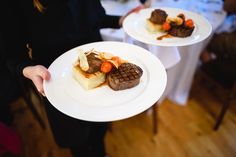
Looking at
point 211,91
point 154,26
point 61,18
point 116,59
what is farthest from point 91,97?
point 211,91

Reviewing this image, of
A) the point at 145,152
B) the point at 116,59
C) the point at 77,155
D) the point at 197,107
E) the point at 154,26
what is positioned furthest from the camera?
the point at 197,107

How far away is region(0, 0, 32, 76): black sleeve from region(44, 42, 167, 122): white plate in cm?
18

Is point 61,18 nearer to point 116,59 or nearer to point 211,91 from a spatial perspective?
point 116,59

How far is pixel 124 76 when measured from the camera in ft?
2.96

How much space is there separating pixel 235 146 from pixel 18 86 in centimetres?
172

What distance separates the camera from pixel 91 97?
0.85 m

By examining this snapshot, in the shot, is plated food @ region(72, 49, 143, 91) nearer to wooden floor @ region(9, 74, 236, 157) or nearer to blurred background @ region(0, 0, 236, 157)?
blurred background @ region(0, 0, 236, 157)

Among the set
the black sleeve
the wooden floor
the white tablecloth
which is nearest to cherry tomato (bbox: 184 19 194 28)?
the white tablecloth

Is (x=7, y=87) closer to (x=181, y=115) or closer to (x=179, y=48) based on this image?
(x=179, y=48)

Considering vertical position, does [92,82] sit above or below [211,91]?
above

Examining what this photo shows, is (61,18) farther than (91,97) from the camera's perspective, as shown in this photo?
Yes

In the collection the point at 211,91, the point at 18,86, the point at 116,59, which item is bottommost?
the point at 211,91

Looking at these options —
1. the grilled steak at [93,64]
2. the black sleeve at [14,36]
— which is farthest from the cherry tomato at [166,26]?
the black sleeve at [14,36]

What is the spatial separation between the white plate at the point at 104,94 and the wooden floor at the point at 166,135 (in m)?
0.97
